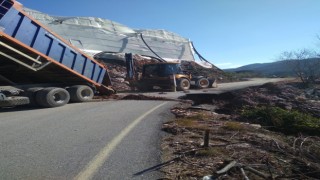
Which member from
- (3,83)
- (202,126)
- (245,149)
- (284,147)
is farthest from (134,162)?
(3,83)

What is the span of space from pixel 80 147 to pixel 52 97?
749cm

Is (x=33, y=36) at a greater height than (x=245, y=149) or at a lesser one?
greater

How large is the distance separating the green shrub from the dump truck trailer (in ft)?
22.4

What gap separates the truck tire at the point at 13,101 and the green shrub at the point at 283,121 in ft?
22.9

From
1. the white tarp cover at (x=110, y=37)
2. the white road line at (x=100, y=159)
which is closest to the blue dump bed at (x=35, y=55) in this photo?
the white road line at (x=100, y=159)

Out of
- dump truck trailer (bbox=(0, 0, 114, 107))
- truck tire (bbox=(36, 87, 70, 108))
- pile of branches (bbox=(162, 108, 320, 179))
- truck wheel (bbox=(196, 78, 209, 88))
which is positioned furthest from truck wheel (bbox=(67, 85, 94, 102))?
truck wheel (bbox=(196, 78, 209, 88))

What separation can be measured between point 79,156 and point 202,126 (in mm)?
3568

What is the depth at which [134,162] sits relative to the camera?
5.22 metres

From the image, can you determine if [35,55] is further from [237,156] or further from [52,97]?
[237,156]

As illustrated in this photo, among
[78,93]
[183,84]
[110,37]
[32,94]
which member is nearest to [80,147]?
[32,94]

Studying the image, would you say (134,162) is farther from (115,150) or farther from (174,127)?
(174,127)

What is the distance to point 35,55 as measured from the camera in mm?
12625

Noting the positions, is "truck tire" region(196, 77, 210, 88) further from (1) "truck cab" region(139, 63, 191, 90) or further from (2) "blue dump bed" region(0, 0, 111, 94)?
(2) "blue dump bed" region(0, 0, 111, 94)

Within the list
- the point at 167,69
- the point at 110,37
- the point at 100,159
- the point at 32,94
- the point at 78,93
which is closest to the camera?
the point at 100,159
